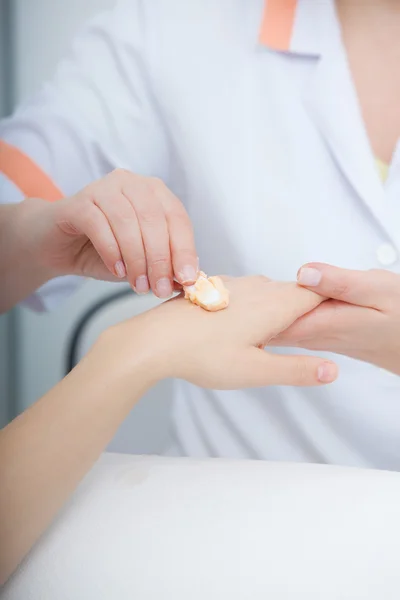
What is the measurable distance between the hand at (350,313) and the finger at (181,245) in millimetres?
89

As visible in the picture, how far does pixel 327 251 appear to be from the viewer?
57 centimetres

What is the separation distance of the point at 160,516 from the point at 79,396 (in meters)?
0.10

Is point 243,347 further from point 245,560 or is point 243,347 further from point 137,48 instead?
point 137,48

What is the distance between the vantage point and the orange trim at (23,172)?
586 mm

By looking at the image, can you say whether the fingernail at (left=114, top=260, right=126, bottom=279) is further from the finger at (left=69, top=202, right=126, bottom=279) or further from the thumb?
the thumb

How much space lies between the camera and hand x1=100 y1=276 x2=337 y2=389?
423mm

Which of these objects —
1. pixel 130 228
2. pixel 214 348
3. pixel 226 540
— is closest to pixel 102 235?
pixel 130 228

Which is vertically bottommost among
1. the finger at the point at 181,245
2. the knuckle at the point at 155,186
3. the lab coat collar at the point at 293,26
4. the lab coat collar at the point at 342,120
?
the finger at the point at 181,245

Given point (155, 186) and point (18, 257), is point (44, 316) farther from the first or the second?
point (155, 186)

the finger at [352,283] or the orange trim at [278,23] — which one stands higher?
the orange trim at [278,23]

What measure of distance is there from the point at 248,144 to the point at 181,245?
0.19m

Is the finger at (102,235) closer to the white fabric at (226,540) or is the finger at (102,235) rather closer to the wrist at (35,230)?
the wrist at (35,230)

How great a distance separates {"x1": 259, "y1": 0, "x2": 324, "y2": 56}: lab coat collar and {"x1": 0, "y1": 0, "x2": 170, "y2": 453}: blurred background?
0.16 metres

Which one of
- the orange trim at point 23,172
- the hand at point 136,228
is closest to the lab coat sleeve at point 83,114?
the orange trim at point 23,172
